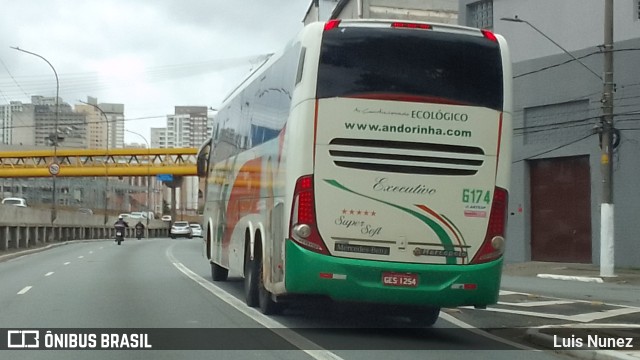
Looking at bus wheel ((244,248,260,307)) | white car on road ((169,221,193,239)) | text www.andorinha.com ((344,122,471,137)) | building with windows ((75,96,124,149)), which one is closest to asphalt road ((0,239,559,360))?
bus wheel ((244,248,260,307))

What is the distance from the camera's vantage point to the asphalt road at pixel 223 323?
9172 mm

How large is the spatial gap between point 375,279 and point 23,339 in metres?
4.39

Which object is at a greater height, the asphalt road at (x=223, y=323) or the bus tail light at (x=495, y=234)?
the bus tail light at (x=495, y=234)

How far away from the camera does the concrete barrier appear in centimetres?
3559

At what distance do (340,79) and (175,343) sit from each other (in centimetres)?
374

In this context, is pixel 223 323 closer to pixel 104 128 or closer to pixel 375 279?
pixel 375 279

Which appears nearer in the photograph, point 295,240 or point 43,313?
point 295,240

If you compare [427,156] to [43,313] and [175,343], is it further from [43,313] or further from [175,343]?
[43,313]

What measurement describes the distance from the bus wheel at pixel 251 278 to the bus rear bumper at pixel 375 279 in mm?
3021

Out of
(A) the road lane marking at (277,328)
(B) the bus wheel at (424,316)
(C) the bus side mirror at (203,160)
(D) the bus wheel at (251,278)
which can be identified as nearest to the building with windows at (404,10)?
(C) the bus side mirror at (203,160)

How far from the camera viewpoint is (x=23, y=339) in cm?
1000

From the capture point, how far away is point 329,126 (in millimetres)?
9758

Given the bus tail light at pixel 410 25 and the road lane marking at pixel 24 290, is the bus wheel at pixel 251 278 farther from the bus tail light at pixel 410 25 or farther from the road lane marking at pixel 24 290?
the road lane marking at pixel 24 290

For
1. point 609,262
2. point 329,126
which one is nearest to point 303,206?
point 329,126
